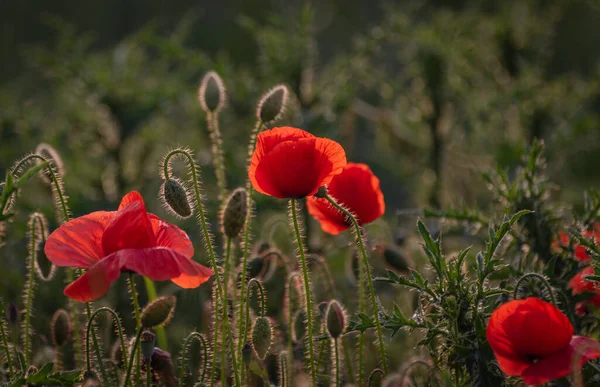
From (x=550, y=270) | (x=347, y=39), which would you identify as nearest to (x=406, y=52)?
(x=550, y=270)

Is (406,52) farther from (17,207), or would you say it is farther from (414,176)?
(17,207)

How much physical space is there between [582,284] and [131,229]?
827 millimetres

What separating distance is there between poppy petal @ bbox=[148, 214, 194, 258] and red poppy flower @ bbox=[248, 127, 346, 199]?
0.15 metres

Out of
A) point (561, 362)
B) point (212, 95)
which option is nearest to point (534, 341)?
point (561, 362)

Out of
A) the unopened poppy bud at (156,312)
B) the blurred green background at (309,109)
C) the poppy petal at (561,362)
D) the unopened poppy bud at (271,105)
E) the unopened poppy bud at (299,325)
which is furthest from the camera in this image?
the blurred green background at (309,109)

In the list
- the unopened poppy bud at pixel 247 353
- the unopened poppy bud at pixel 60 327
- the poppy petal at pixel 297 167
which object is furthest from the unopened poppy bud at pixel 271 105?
the unopened poppy bud at pixel 60 327

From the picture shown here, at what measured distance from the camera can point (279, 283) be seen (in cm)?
212

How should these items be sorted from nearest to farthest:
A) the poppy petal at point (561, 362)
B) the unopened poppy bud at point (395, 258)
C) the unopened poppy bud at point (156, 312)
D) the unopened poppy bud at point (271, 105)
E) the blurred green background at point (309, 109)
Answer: the poppy petal at point (561, 362) → the unopened poppy bud at point (156, 312) → the unopened poppy bud at point (271, 105) → the unopened poppy bud at point (395, 258) → the blurred green background at point (309, 109)

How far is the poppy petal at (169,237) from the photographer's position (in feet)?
3.84

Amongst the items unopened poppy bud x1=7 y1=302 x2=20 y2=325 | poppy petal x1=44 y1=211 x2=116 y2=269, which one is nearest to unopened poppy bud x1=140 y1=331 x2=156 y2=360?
poppy petal x1=44 y1=211 x2=116 y2=269

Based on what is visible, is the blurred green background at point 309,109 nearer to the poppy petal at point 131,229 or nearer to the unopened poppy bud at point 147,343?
the unopened poppy bud at point 147,343

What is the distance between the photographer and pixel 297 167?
1176 mm

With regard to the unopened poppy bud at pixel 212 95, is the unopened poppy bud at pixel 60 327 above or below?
below

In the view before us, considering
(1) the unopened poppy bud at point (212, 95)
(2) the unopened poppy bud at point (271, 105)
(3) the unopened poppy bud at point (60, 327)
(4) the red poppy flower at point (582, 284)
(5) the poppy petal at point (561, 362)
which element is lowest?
(5) the poppy petal at point (561, 362)
